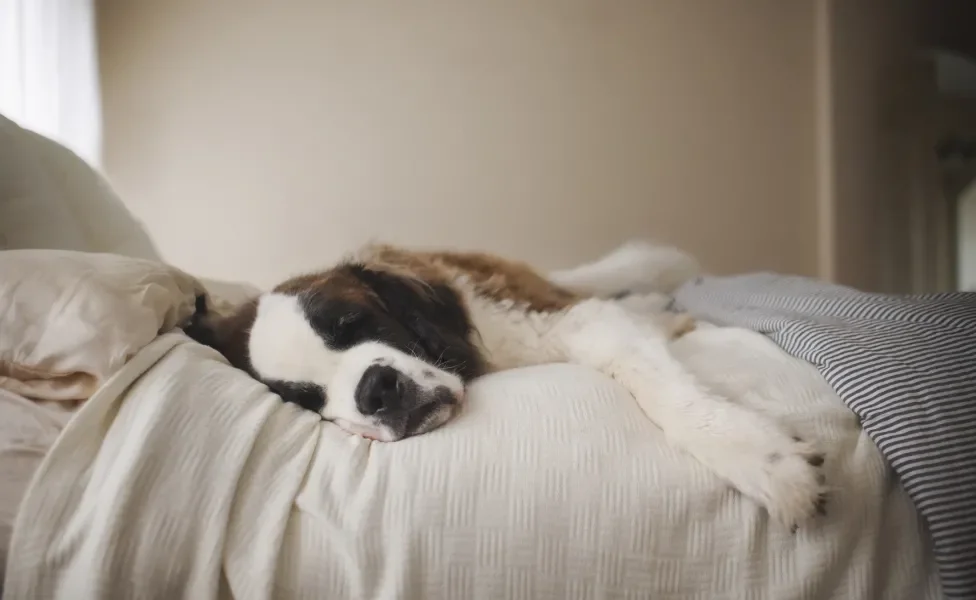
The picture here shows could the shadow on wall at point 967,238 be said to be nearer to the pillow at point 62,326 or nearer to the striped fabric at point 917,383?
the striped fabric at point 917,383

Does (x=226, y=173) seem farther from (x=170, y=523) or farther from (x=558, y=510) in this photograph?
(x=558, y=510)

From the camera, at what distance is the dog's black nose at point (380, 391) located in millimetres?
910

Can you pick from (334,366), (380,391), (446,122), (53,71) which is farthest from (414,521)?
(53,71)

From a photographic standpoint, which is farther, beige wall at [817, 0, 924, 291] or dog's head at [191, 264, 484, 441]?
beige wall at [817, 0, 924, 291]

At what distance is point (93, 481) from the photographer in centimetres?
71

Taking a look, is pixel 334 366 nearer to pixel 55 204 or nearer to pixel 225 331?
pixel 225 331

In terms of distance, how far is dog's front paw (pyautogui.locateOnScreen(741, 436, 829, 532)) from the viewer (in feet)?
2.35

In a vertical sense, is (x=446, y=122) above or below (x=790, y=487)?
above

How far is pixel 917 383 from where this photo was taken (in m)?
Result: 0.79

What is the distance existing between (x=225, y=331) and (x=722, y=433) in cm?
85

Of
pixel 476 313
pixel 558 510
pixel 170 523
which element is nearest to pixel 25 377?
pixel 170 523

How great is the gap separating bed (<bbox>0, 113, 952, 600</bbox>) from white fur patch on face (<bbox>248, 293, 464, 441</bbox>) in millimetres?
69

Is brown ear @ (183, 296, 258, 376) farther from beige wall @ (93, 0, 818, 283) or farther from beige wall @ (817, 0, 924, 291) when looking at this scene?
beige wall @ (817, 0, 924, 291)

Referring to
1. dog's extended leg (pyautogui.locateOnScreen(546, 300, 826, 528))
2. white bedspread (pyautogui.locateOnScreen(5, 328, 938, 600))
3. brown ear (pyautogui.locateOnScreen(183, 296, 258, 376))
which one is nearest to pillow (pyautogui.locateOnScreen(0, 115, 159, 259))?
brown ear (pyautogui.locateOnScreen(183, 296, 258, 376))
